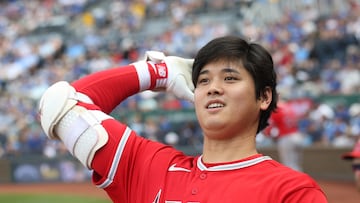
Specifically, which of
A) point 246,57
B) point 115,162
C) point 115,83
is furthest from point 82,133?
point 246,57

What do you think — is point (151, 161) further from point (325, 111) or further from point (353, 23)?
point (353, 23)

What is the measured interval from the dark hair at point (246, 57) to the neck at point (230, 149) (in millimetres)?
167

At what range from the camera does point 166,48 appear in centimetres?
1479

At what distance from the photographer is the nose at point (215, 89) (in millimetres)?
2020

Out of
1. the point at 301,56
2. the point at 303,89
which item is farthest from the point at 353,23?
the point at 303,89

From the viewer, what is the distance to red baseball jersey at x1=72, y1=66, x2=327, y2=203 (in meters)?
1.91

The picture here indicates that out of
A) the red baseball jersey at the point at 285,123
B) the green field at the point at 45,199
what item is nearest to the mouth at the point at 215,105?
the green field at the point at 45,199

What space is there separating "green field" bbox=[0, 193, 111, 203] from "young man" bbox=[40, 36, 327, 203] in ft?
22.9

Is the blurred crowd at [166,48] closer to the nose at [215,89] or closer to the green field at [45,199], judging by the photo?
the green field at [45,199]

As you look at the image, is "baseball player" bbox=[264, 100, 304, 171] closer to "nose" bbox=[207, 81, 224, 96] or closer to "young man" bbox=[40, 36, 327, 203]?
"young man" bbox=[40, 36, 327, 203]

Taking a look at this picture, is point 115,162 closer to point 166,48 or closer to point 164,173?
point 164,173

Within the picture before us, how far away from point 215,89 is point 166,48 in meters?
12.8

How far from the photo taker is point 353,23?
12.3m

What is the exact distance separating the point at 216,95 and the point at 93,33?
50.6 feet
